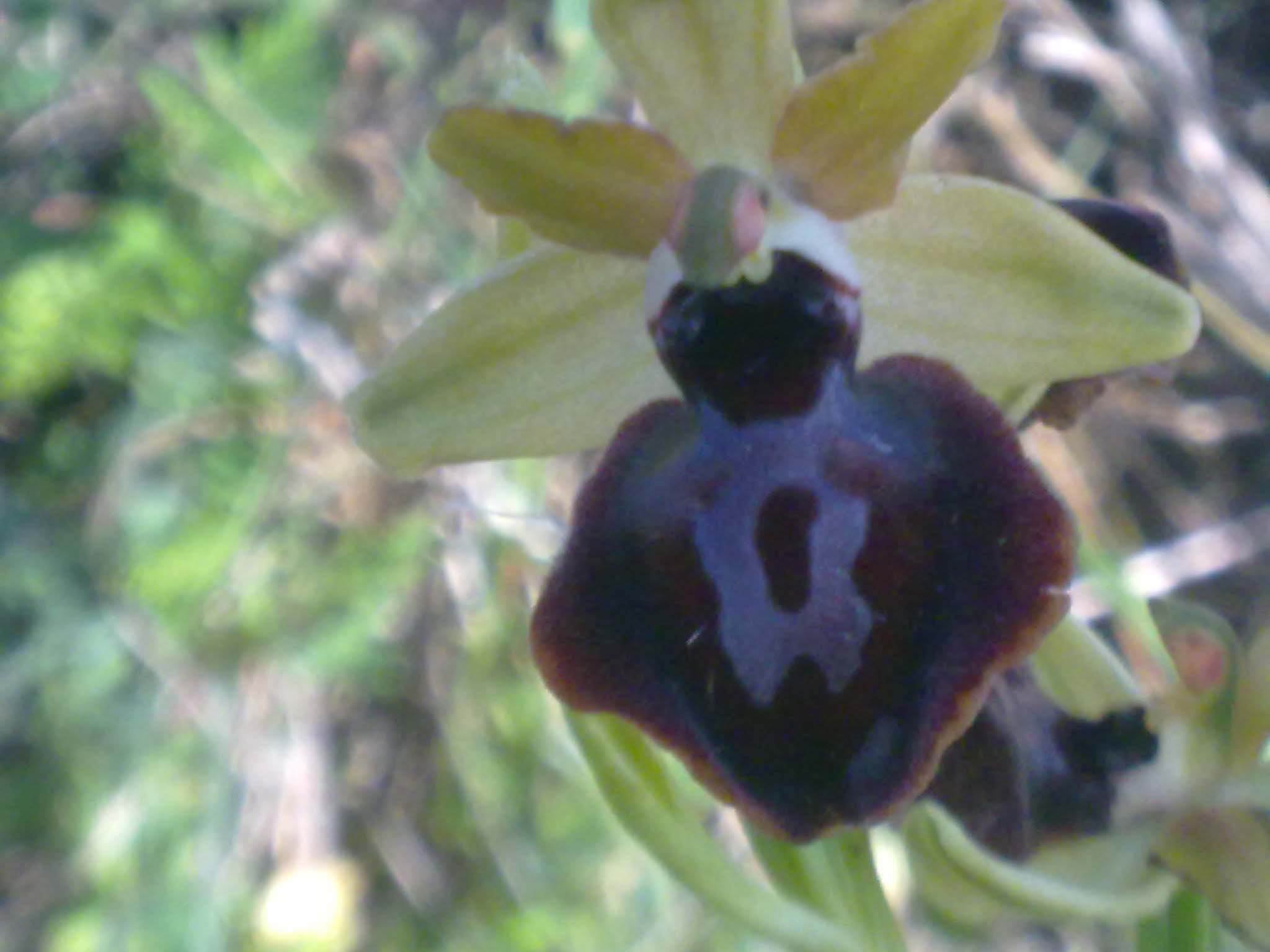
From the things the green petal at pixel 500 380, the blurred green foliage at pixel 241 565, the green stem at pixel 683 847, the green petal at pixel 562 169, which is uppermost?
the green petal at pixel 562 169

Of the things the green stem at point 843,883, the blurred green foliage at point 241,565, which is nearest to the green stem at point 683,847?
the green stem at point 843,883

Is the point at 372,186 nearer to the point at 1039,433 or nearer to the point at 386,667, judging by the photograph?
the point at 386,667

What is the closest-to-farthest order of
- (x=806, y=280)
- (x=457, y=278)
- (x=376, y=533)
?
1. (x=806, y=280)
2. (x=457, y=278)
3. (x=376, y=533)

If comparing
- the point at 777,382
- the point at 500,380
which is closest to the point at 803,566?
the point at 777,382

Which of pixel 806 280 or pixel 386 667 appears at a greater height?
pixel 806 280

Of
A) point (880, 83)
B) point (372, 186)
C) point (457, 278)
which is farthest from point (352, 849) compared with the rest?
point (880, 83)

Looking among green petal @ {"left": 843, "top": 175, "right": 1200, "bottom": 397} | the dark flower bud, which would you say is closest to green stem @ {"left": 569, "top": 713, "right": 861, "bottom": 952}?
the dark flower bud

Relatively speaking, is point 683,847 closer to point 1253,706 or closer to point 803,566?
point 803,566

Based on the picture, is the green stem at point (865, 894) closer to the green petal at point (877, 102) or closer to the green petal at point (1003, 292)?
the green petal at point (1003, 292)
